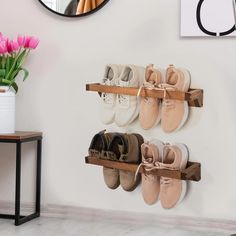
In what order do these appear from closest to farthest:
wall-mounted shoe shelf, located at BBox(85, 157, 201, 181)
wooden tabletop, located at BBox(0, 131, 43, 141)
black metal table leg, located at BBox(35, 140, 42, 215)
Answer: wall-mounted shoe shelf, located at BBox(85, 157, 201, 181), wooden tabletop, located at BBox(0, 131, 43, 141), black metal table leg, located at BBox(35, 140, 42, 215)

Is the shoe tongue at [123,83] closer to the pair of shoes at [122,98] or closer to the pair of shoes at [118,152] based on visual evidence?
the pair of shoes at [122,98]

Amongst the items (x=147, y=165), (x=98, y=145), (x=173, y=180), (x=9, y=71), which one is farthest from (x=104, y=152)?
(x=9, y=71)

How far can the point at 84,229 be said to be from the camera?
1.86 meters

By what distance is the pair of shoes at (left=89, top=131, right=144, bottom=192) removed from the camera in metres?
1.86

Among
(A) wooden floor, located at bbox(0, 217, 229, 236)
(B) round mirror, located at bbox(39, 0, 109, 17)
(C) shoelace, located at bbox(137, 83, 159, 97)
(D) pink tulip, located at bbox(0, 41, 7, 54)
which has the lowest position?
(A) wooden floor, located at bbox(0, 217, 229, 236)

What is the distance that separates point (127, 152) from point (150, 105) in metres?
0.20

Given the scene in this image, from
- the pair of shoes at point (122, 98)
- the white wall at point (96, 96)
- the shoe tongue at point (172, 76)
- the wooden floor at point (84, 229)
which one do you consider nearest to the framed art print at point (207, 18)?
the white wall at point (96, 96)

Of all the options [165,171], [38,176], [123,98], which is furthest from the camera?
[38,176]

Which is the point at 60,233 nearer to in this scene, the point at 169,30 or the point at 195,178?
the point at 195,178

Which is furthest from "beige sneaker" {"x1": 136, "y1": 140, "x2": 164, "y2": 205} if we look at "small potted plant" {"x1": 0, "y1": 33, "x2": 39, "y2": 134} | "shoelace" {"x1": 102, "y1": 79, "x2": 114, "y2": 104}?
"small potted plant" {"x1": 0, "y1": 33, "x2": 39, "y2": 134}

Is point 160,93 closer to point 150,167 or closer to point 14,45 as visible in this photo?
point 150,167

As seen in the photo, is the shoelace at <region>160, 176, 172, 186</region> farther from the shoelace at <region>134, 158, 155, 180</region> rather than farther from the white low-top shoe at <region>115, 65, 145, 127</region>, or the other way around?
the white low-top shoe at <region>115, 65, 145, 127</region>

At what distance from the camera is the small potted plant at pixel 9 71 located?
191 cm

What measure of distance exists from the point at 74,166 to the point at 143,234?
420mm
